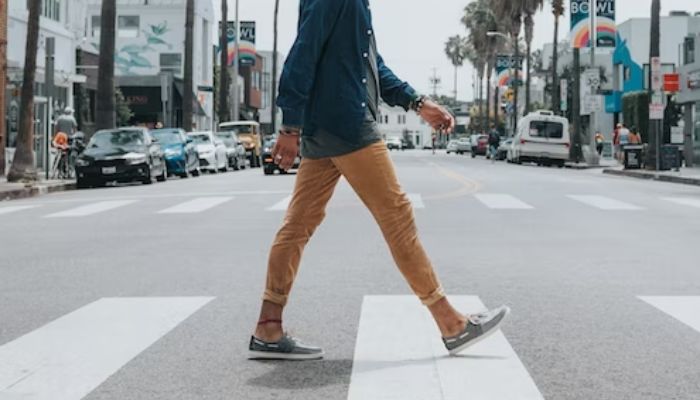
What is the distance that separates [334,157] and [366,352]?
102 centimetres

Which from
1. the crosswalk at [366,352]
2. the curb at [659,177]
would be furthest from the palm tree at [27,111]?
the crosswalk at [366,352]

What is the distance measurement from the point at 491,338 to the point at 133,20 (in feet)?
231

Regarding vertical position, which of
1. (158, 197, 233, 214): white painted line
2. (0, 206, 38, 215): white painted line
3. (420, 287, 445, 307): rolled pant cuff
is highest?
(420, 287, 445, 307): rolled pant cuff

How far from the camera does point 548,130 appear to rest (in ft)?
156

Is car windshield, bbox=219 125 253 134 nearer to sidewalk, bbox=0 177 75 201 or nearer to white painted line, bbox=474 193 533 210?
sidewalk, bbox=0 177 75 201

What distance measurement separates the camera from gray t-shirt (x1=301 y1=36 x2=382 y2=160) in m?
5.31

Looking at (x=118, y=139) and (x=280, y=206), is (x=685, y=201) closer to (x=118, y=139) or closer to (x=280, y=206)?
(x=280, y=206)

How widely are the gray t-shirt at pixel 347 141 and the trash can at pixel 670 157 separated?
102 feet

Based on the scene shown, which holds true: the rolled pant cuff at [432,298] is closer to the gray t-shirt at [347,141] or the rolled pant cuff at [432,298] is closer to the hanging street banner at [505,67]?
the gray t-shirt at [347,141]

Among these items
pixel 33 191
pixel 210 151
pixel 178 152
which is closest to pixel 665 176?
pixel 178 152

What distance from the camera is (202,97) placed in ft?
239

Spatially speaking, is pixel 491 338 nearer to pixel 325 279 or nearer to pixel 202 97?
pixel 325 279

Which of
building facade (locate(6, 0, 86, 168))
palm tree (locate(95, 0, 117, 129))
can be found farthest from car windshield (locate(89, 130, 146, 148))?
palm tree (locate(95, 0, 117, 129))

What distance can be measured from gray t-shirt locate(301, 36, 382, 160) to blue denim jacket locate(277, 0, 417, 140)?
3 centimetres
